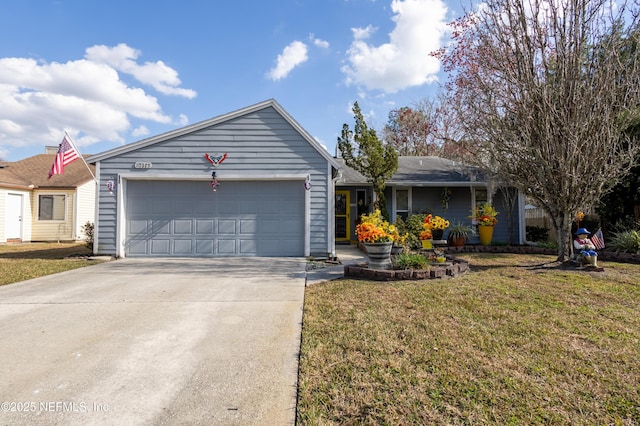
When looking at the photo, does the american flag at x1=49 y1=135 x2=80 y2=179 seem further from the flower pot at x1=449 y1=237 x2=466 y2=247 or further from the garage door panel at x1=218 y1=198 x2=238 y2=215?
the flower pot at x1=449 y1=237 x2=466 y2=247

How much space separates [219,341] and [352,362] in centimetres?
134

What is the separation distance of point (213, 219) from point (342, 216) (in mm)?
5277

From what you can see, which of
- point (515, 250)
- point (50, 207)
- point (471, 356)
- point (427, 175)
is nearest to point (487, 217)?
point (515, 250)

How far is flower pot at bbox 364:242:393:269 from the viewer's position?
5.95m

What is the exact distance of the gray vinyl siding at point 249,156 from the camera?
877 centimetres

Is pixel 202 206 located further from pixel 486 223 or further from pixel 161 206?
pixel 486 223

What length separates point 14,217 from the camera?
13.6 m

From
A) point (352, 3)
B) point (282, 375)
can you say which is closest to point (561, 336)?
point (282, 375)

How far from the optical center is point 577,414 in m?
1.98

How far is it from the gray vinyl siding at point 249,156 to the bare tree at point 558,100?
13.7 ft

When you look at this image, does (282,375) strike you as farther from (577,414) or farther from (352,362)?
(577,414)

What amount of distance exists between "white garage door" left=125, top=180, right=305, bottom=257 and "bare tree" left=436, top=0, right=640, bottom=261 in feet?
16.9

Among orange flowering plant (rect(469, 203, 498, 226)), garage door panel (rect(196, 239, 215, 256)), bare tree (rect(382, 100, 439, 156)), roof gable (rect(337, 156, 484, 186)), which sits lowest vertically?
garage door panel (rect(196, 239, 215, 256))

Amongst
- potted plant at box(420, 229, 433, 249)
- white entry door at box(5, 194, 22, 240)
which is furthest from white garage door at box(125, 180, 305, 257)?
white entry door at box(5, 194, 22, 240)
